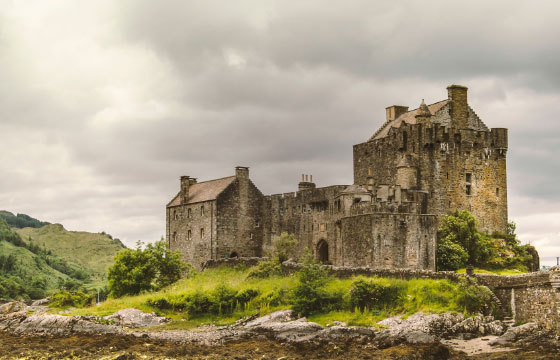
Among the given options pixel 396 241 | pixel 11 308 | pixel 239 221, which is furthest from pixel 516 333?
pixel 11 308

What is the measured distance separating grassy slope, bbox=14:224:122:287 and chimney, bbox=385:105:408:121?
91457 millimetres

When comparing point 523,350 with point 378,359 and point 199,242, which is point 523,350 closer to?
point 378,359

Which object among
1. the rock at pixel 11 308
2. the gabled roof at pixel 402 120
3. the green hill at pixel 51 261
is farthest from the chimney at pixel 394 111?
the green hill at pixel 51 261

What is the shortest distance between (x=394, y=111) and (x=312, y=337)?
93.2 ft

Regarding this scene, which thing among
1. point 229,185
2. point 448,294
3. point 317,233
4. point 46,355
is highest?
point 229,185

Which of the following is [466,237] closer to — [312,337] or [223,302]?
[223,302]

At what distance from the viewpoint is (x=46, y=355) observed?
37375 mm

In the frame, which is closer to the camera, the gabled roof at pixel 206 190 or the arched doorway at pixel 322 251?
the arched doorway at pixel 322 251

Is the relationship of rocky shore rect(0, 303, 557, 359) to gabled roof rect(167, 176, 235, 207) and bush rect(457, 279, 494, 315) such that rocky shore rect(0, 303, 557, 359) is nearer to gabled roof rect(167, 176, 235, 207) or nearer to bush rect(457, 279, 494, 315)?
bush rect(457, 279, 494, 315)

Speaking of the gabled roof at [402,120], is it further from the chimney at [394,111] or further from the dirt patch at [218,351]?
the dirt patch at [218,351]

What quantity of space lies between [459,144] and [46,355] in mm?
32359

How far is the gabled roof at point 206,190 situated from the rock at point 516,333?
3224 cm

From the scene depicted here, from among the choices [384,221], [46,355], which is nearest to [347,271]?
[384,221]

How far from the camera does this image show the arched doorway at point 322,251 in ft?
189
